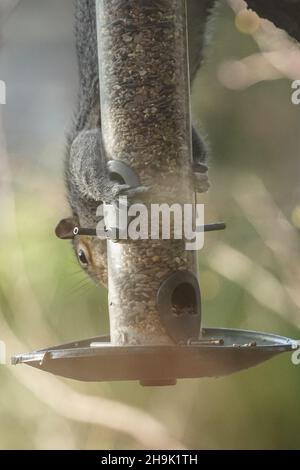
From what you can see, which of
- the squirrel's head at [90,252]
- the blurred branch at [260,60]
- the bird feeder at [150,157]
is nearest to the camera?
the bird feeder at [150,157]

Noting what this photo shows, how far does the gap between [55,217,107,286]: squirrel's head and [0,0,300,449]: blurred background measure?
884mm

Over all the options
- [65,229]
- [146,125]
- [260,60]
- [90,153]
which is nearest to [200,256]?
[260,60]

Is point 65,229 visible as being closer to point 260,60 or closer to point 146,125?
point 146,125

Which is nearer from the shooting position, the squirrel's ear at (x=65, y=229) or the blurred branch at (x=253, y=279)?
the squirrel's ear at (x=65, y=229)

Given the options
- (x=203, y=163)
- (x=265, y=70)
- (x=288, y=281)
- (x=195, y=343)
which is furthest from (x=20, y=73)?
(x=195, y=343)

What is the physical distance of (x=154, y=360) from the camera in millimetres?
1779

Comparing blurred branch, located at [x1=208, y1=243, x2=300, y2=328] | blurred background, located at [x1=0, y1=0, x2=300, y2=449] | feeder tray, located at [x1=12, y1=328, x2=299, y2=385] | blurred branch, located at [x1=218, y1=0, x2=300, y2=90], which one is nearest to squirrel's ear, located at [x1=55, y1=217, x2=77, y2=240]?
feeder tray, located at [x1=12, y1=328, x2=299, y2=385]

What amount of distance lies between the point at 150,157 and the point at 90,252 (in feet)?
1.14

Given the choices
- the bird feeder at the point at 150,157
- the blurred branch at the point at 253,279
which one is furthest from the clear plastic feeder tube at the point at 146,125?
the blurred branch at the point at 253,279

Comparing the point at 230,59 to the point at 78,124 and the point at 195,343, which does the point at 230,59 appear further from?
the point at 195,343

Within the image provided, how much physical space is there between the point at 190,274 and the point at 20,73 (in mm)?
1798

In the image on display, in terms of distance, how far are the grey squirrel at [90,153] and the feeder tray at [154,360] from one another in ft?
1.30

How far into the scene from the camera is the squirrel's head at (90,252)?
92.6 inches

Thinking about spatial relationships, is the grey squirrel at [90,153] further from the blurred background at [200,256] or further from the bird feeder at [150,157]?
the blurred background at [200,256]
